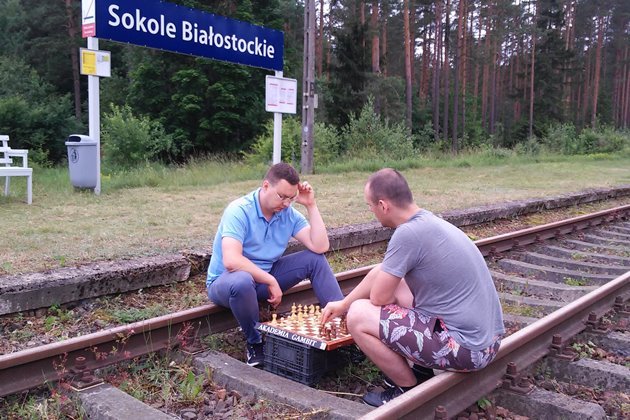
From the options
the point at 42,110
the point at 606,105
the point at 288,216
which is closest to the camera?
the point at 288,216

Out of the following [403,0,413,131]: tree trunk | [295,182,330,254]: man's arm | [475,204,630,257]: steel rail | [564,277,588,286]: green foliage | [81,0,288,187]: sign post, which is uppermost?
[403,0,413,131]: tree trunk

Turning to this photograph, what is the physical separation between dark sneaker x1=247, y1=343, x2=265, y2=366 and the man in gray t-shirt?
864 mm

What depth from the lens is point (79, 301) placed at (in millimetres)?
4668

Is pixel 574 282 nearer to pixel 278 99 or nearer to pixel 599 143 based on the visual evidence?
pixel 278 99

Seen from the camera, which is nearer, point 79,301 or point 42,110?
point 79,301

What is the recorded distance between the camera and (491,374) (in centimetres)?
346

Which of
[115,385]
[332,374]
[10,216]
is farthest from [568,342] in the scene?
[10,216]

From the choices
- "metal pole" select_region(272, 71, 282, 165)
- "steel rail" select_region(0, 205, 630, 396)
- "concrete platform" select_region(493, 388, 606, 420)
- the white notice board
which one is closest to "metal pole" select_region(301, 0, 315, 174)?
the white notice board

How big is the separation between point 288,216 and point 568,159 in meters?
22.8

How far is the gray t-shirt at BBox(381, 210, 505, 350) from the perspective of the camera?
311cm

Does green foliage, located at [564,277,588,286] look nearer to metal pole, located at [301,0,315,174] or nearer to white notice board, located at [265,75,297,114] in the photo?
white notice board, located at [265,75,297,114]

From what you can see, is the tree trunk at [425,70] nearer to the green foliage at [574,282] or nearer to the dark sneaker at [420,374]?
the green foliage at [574,282]

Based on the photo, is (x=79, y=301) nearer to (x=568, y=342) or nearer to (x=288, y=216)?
(x=288, y=216)

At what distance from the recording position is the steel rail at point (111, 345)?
129 inches
